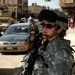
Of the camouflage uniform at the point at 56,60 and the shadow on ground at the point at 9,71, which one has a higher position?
the camouflage uniform at the point at 56,60

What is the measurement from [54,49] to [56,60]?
13 centimetres

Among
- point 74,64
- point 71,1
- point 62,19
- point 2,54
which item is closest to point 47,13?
point 62,19

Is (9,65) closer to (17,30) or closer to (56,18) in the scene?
(17,30)

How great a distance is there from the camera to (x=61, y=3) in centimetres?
3238

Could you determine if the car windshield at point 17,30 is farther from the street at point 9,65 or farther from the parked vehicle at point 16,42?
the street at point 9,65

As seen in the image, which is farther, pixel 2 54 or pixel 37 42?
pixel 2 54

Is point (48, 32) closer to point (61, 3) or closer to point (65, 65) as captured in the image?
point (65, 65)

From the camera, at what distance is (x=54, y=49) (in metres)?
2.32

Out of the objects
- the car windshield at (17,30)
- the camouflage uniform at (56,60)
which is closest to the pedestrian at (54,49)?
the camouflage uniform at (56,60)

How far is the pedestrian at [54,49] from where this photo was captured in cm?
220

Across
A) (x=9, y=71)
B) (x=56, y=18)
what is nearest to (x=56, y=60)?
(x=56, y=18)

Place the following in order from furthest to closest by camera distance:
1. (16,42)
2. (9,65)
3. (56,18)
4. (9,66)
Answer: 1. (16,42)
2. (9,65)
3. (9,66)
4. (56,18)

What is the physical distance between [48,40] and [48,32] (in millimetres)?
85

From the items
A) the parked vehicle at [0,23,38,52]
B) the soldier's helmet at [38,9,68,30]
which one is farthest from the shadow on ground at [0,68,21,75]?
the soldier's helmet at [38,9,68,30]
